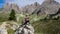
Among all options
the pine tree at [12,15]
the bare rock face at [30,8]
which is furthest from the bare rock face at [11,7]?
the bare rock face at [30,8]

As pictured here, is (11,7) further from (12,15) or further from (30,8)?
(30,8)

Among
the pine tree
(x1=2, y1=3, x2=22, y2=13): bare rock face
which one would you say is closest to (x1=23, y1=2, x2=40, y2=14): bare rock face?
(x1=2, y1=3, x2=22, y2=13): bare rock face

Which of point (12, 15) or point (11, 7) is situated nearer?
point (12, 15)

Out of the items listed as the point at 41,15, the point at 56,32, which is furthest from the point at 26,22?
the point at 41,15

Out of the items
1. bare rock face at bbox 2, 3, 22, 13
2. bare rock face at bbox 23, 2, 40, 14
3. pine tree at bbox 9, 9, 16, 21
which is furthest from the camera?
bare rock face at bbox 23, 2, 40, 14

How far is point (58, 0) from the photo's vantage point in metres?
16.4

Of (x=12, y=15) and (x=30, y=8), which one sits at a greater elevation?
(x=30, y=8)

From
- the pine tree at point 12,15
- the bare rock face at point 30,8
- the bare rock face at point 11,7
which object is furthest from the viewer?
the bare rock face at point 30,8

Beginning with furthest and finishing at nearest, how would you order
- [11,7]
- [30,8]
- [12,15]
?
[11,7], [30,8], [12,15]

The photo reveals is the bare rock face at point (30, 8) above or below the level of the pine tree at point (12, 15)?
above

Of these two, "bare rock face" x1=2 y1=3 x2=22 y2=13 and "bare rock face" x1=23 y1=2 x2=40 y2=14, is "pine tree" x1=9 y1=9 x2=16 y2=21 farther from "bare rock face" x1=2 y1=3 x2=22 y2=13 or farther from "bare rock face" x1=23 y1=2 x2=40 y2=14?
"bare rock face" x1=23 y1=2 x2=40 y2=14

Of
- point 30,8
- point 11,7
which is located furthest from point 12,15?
point 30,8

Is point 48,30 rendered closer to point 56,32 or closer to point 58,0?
point 56,32

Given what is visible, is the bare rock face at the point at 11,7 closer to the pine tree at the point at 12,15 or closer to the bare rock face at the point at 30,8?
the pine tree at the point at 12,15
